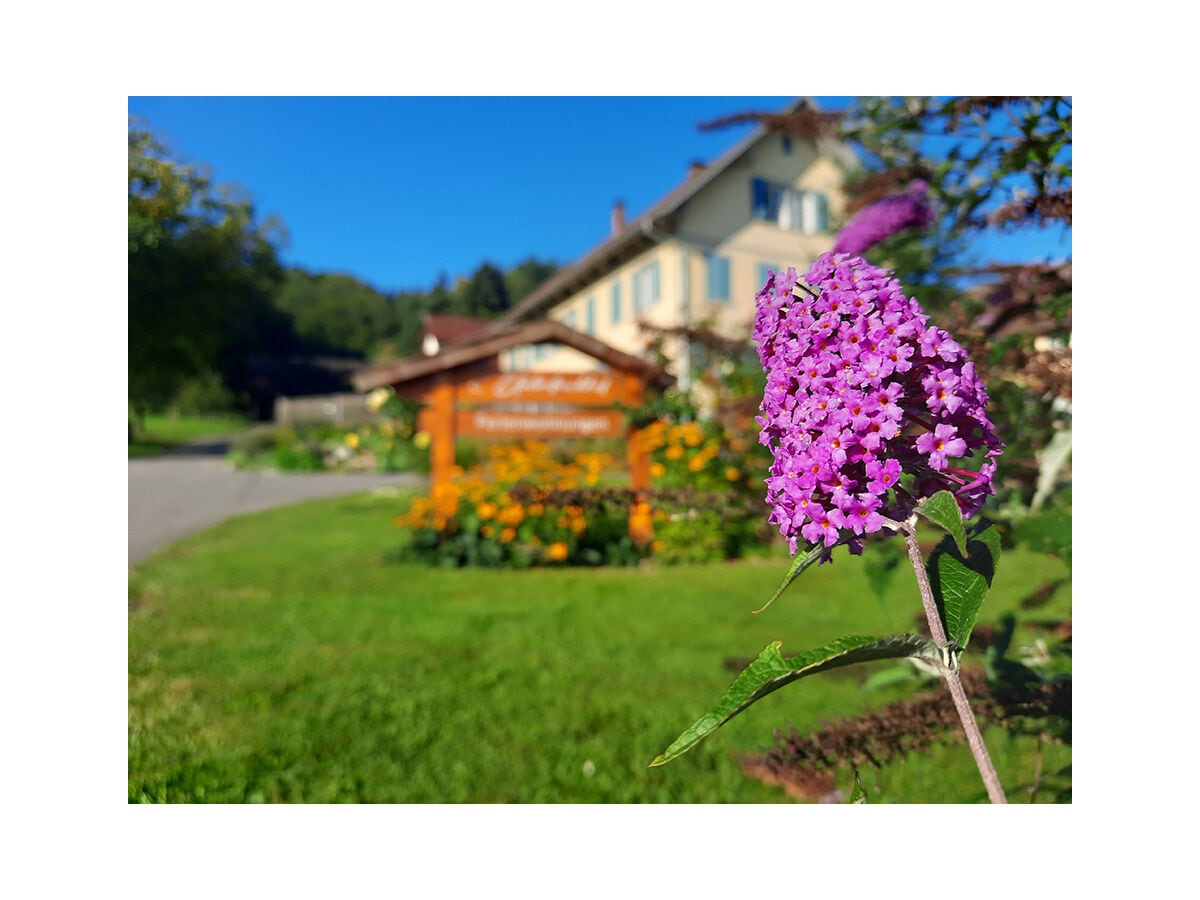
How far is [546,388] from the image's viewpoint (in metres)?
2.98

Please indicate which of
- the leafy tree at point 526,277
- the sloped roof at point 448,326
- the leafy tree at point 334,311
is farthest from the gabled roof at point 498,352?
the leafy tree at point 526,277

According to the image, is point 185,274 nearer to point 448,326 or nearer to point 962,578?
point 962,578

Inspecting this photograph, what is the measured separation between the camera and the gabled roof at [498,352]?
8.26 feet

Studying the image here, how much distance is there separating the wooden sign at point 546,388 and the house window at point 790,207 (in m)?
1.09

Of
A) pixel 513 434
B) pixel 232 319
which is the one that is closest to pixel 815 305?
pixel 232 319

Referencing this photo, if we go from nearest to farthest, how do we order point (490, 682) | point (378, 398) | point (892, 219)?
point (892, 219)
point (490, 682)
point (378, 398)

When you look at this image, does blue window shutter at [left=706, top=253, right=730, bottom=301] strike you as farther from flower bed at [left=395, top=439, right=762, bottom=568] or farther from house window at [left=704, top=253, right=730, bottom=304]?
flower bed at [left=395, top=439, right=762, bottom=568]

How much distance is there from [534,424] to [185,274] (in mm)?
1498

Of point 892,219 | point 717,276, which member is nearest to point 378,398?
point 717,276

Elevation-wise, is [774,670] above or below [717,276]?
below

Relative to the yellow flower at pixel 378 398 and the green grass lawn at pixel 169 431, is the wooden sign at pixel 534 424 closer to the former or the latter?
the green grass lawn at pixel 169 431

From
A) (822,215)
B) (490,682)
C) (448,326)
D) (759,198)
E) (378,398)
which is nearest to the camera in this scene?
(490,682)
